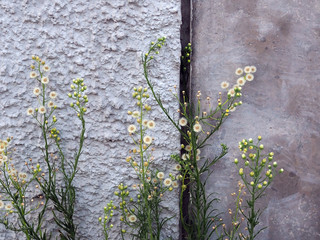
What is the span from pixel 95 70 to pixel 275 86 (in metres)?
0.69

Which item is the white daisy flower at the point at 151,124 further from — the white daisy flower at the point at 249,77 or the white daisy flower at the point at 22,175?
the white daisy flower at the point at 22,175

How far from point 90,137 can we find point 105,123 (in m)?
0.08

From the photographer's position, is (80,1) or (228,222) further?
(228,222)

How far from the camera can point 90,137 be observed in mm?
1547

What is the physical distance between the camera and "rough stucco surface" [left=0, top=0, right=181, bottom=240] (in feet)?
4.86

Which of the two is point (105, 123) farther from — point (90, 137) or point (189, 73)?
point (189, 73)

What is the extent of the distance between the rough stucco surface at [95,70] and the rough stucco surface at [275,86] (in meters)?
0.16

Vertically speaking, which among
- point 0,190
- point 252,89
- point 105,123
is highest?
point 252,89

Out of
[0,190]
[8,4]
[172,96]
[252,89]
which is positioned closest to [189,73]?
[172,96]

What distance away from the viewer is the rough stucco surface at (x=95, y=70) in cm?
148

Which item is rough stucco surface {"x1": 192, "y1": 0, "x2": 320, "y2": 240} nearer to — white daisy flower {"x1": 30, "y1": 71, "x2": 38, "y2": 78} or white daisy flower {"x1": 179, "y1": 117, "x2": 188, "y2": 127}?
white daisy flower {"x1": 179, "y1": 117, "x2": 188, "y2": 127}

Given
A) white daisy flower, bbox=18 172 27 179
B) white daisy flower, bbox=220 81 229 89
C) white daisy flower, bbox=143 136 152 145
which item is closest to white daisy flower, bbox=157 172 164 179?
white daisy flower, bbox=143 136 152 145

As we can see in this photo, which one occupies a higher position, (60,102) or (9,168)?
(60,102)

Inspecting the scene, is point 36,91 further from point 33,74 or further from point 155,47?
point 155,47
